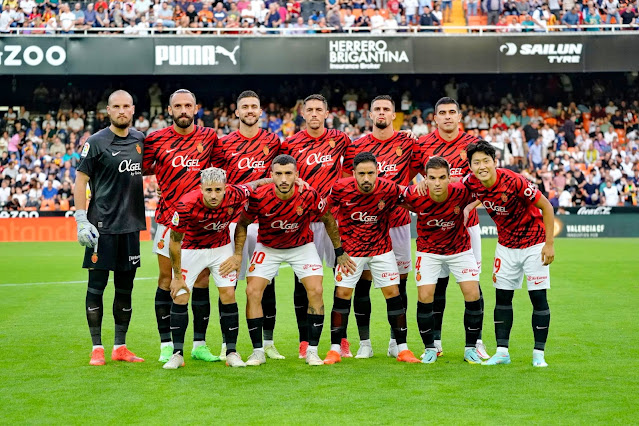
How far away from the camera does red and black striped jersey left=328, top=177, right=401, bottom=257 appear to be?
829 centimetres

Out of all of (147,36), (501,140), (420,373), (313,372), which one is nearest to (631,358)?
(420,373)

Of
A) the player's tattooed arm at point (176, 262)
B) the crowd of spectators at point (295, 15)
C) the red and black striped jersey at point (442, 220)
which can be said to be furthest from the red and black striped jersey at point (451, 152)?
the crowd of spectators at point (295, 15)

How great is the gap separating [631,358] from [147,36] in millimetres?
23130

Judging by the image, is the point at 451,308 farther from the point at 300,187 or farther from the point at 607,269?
the point at 607,269

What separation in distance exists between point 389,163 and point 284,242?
55.8 inches

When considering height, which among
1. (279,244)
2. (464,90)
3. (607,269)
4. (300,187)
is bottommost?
(607,269)

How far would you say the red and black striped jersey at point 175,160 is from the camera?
8.52 meters

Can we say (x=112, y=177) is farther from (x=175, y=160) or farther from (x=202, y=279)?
(x=202, y=279)

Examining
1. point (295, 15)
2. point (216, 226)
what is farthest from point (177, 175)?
point (295, 15)

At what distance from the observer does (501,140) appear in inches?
1137

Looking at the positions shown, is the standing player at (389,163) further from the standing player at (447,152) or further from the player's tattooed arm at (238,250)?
the player's tattooed arm at (238,250)

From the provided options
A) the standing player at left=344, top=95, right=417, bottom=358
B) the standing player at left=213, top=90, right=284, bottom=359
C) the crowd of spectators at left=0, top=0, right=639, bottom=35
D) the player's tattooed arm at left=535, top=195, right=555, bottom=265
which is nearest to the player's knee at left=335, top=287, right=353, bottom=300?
the standing player at left=344, top=95, right=417, bottom=358

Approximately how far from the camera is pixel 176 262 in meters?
8.05

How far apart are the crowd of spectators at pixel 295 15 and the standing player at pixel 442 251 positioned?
68.3ft
